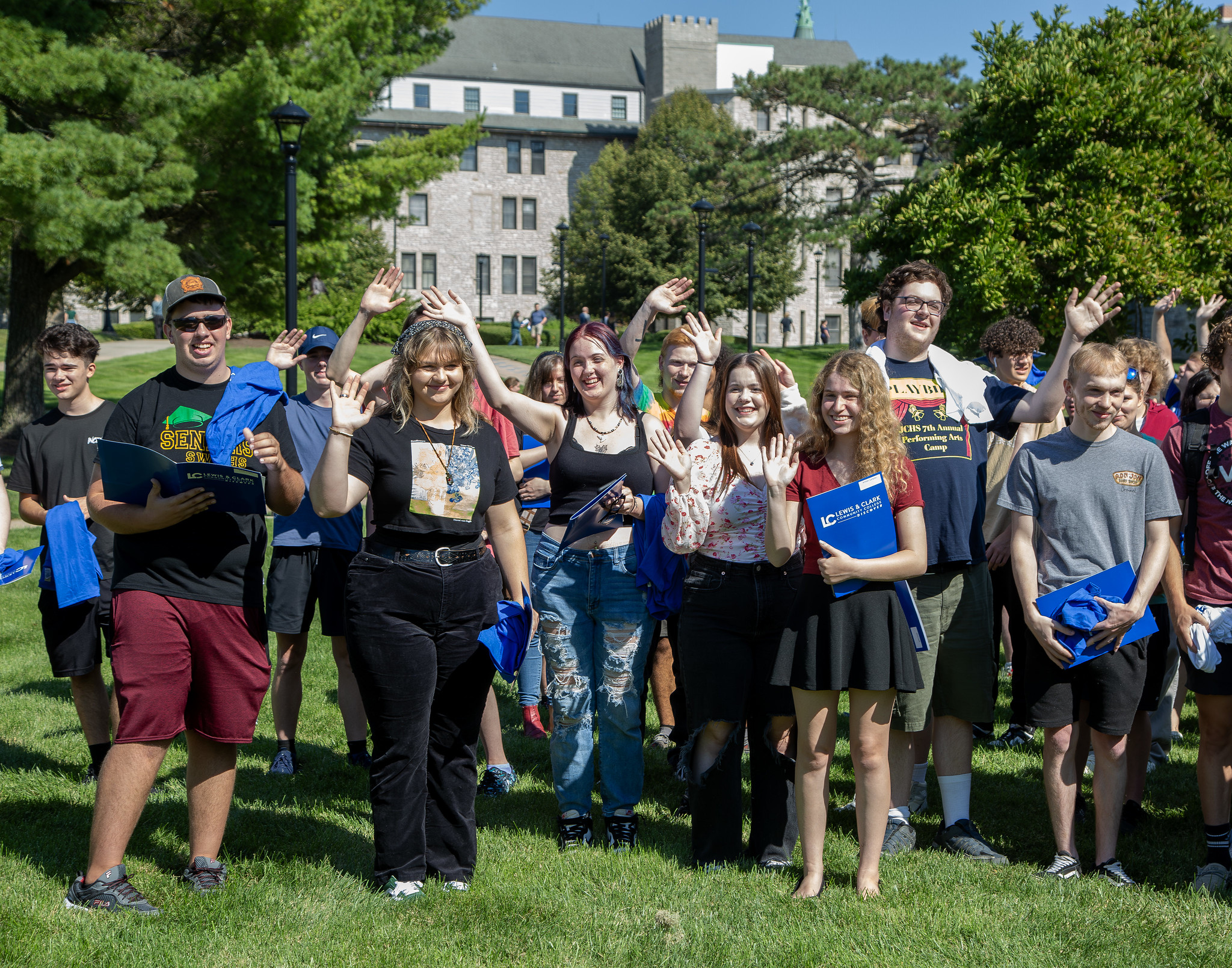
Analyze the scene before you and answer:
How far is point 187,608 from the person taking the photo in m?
4.11

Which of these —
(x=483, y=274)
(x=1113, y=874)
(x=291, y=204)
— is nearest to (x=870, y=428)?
(x=1113, y=874)

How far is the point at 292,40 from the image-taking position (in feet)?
66.7

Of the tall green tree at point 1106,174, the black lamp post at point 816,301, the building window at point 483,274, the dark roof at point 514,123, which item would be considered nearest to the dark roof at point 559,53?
the dark roof at point 514,123

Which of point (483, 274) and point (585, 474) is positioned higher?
point (483, 274)

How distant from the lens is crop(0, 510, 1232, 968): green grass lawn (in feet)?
12.2

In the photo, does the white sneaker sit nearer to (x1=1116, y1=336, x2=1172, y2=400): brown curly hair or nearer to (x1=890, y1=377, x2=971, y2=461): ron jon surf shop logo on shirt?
(x1=890, y1=377, x2=971, y2=461): ron jon surf shop logo on shirt

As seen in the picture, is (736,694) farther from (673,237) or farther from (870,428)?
(673,237)

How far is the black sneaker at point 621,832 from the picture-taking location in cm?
488

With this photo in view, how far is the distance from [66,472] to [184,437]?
156 centimetres

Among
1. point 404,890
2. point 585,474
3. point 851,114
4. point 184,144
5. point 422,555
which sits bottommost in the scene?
point 404,890

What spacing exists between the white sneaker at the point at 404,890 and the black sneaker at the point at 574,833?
839 mm

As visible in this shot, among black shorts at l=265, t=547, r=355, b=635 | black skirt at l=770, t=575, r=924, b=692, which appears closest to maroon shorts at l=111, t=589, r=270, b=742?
black shorts at l=265, t=547, r=355, b=635

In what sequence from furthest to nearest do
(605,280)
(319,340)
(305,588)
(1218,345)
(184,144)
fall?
(605,280)
(184,144)
(319,340)
(305,588)
(1218,345)

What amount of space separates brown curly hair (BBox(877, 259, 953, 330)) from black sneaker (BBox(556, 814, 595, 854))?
2748 mm
